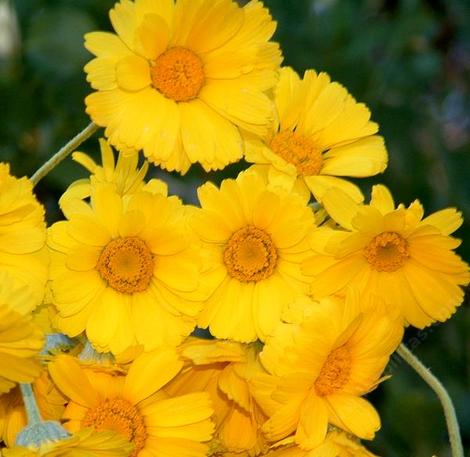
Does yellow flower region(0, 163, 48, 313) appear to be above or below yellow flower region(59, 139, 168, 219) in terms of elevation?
below

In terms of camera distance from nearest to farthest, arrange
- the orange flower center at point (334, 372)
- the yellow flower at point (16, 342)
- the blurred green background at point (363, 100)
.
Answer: the yellow flower at point (16, 342) < the orange flower center at point (334, 372) < the blurred green background at point (363, 100)

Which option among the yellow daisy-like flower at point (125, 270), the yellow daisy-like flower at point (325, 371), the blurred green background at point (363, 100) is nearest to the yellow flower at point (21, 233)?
the yellow daisy-like flower at point (125, 270)

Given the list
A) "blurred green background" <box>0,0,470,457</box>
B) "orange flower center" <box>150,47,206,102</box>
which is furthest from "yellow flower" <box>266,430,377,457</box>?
"blurred green background" <box>0,0,470,457</box>

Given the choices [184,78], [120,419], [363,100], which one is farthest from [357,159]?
[363,100]

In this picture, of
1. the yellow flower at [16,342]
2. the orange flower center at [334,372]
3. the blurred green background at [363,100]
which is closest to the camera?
the yellow flower at [16,342]

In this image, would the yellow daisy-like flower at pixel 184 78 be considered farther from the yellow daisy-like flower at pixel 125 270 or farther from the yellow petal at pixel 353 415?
the yellow petal at pixel 353 415

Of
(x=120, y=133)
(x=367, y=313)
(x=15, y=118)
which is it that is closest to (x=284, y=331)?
(x=367, y=313)

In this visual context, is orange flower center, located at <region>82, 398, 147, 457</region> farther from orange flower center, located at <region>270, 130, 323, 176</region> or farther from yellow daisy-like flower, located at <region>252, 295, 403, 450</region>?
orange flower center, located at <region>270, 130, 323, 176</region>
